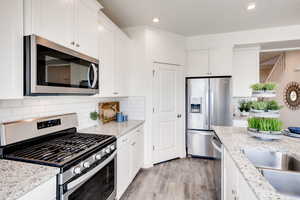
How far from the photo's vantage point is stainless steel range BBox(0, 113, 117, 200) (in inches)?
42.3

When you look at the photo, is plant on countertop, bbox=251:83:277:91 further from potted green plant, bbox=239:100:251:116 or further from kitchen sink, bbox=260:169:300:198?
potted green plant, bbox=239:100:251:116

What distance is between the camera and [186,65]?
3.56 metres

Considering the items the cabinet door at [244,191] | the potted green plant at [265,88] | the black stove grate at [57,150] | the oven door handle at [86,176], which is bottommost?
the oven door handle at [86,176]

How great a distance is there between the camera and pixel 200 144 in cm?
341

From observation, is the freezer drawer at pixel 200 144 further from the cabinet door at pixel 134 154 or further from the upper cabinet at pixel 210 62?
the cabinet door at pixel 134 154

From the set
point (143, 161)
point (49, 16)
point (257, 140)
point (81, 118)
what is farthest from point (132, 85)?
point (257, 140)

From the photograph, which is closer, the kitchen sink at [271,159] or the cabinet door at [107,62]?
the kitchen sink at [271,159]

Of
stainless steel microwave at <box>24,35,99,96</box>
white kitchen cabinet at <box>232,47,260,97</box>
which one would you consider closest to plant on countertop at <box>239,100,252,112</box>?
white kitchen cabinet at <box>232,47,260,97</box>

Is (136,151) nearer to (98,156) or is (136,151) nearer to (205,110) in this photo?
(98,156)

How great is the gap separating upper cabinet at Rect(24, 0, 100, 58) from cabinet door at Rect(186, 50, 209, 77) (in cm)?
229

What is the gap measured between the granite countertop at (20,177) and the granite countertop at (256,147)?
1.11 meters

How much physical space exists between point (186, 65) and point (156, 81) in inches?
37.4

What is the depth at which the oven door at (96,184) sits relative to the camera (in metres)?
1.09

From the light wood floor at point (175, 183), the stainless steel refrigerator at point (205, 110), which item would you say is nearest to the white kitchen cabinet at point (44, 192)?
the light wood floor at point (175, 183)
